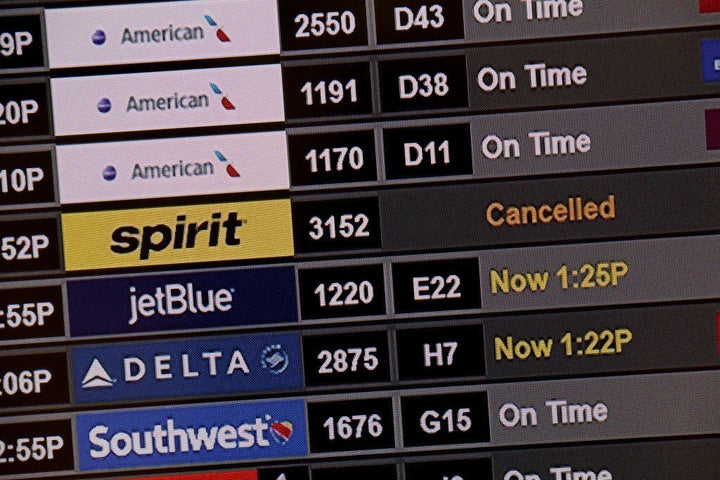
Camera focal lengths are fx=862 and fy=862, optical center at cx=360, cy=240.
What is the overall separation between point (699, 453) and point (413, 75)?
0.67 metres

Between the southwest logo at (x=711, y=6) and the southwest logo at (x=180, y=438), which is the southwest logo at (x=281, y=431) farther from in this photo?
the southwest logo at (x=711, y=6)

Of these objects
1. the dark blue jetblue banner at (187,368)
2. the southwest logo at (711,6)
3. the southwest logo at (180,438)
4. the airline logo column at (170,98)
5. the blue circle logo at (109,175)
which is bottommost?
the southwest logo at (180,438)

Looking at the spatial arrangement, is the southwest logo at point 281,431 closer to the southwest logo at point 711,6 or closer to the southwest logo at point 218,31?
the southwest logo at point 218,31

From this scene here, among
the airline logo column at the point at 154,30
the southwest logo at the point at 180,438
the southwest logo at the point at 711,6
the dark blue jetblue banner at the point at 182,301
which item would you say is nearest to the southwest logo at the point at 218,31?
the airline logo column at the point at 154,30

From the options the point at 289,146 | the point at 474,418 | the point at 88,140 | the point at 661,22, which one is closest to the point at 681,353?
the point at 474,418

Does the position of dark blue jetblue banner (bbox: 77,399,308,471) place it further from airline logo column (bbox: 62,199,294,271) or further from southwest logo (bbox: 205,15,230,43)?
southwest logo (bbox: 205,15,230,43)

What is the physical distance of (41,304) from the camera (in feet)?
3.98

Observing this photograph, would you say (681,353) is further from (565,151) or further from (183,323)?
(183,323)

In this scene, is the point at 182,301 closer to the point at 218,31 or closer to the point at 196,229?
the point at 196,229

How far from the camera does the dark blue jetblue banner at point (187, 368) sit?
3.99 feet

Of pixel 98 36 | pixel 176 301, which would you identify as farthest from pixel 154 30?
pixel 176 301

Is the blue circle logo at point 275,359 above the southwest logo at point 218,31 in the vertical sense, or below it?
below

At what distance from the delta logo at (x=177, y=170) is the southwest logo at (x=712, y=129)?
65 cm

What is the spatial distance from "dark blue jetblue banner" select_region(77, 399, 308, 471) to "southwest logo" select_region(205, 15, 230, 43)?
0.51 meters
